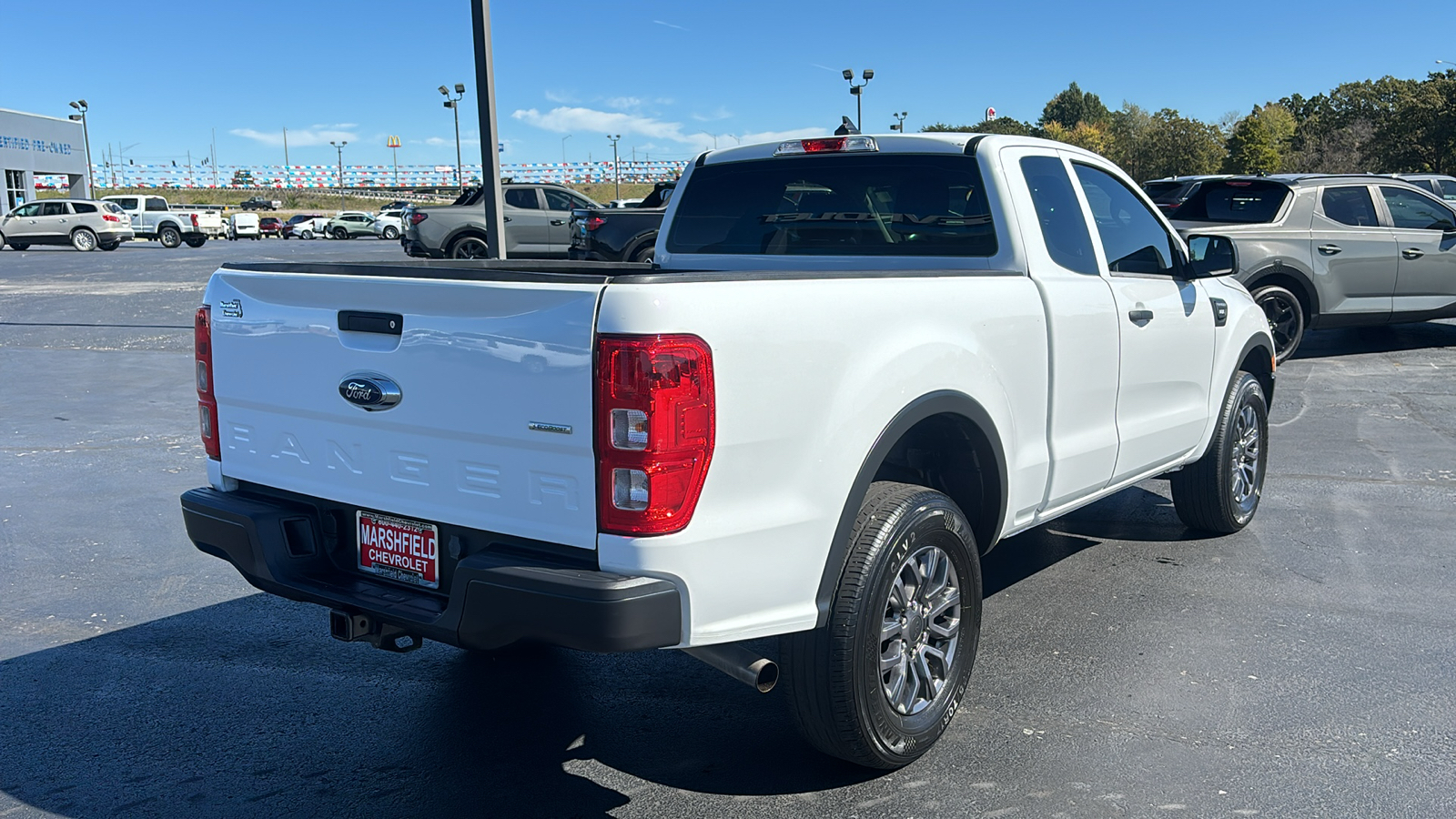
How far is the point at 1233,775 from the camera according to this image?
3332mm

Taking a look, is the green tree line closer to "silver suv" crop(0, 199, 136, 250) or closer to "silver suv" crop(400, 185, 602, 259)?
"silver suv" crop(400, 185, 602, 259)

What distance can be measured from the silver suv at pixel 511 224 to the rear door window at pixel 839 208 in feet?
54.2

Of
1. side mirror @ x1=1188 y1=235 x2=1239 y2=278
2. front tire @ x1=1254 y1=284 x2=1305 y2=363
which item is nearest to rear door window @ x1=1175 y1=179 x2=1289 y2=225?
front tire @ x1=1254 y1=284 x2=1305 y2=363

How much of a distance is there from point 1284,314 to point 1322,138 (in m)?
56.1

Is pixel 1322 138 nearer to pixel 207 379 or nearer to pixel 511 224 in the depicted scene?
pixel 511 224

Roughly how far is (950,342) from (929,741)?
3.95 feet

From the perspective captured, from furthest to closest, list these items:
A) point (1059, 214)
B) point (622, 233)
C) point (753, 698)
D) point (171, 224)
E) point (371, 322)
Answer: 1. point (171, 224)
2. point (622, 233)
3. point (1059, 214)
4. point (753, 698)
5. point (371, 322)

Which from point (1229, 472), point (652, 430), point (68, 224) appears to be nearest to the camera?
point (652, 430)

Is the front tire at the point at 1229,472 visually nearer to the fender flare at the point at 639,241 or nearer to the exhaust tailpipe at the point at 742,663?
the exhaust tailpipe at the point at 742,663

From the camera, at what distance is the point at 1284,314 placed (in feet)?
37.9

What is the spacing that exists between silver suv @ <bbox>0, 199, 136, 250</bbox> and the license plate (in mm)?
41250

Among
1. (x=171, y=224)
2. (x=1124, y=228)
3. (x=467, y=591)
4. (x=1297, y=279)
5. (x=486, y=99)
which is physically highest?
(x=486, y=99)

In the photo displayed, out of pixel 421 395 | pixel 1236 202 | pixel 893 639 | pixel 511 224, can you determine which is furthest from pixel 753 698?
pixel 511 224

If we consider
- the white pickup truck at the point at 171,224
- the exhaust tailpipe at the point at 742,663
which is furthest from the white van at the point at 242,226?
the exhaust tailpipe at the point at 742,663
